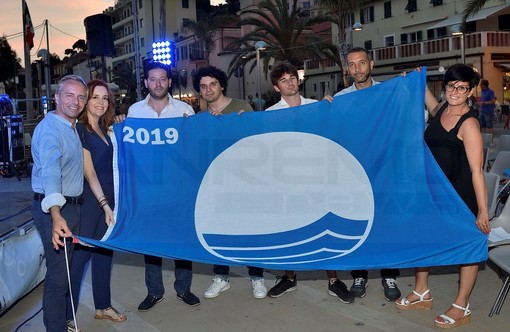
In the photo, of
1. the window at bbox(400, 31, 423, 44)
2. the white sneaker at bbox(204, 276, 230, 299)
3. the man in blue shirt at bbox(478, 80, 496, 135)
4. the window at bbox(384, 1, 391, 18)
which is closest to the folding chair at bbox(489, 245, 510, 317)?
the white sneaker at bbox(204, 276, 230, 299)

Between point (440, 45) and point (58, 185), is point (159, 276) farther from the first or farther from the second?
point (440, 45)

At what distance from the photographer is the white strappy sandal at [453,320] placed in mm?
3732

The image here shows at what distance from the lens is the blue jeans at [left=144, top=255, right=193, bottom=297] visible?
4383 mm

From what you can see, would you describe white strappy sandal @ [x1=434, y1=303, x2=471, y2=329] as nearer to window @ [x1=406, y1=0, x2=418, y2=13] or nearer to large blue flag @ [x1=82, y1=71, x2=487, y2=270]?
large blue flag @ [x1=82, y1=71, x2=487, y2=270]

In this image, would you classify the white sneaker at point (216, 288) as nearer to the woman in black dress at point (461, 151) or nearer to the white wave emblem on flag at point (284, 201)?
the white wave emblem on flag at point (284, 201)

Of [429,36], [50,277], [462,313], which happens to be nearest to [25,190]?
[50,277]

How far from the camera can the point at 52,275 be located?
3414 mm

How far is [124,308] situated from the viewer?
14.6ft

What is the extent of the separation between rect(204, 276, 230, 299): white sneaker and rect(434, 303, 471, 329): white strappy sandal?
1.77 m

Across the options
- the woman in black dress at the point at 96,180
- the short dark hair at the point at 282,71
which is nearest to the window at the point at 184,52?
the short dark hair at the point at 282,71

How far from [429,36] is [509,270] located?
3321 cm

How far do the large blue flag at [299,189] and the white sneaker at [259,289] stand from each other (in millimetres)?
803

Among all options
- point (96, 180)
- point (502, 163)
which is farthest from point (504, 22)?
point (96, 180)

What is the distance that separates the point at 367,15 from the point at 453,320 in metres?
37.3
